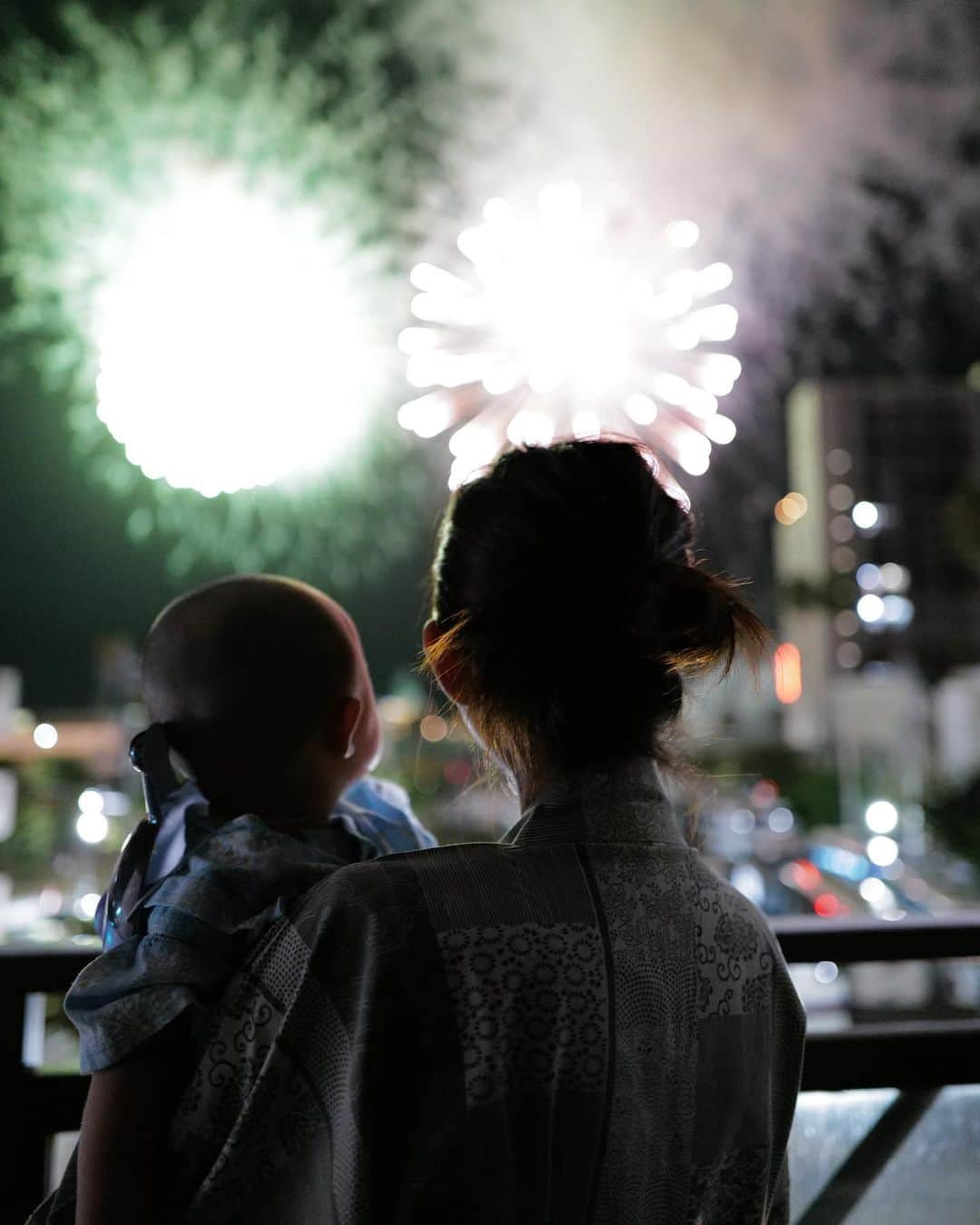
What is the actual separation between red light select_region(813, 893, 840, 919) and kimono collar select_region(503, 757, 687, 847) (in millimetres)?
7489

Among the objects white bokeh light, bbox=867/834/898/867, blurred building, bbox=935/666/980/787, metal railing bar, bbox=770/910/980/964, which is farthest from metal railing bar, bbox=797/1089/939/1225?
blurred building, bbox=935/666/980/787

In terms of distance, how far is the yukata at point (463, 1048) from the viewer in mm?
623

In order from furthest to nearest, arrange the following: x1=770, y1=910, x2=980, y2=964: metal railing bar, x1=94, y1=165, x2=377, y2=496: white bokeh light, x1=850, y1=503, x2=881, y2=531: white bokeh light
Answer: x1=850, y1=503, x2=881, y2=531: white bokeh light < x1=94, y1=165, x2=377, y2=496: white bokeh light < x1=770, y1=910, x2=980, y2=964: metal railing bar

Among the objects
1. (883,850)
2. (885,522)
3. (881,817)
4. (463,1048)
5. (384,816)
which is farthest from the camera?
(885,522)

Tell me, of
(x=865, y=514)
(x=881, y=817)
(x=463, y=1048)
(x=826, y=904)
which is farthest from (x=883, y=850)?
(x=865, y=514)

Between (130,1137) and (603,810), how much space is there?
331 millimetres

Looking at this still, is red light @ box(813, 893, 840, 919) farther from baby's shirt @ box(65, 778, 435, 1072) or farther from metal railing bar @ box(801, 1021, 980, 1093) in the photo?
baby's shirt @ box(65, 778, 435, 1072)

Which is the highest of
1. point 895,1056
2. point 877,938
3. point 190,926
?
point 190,926

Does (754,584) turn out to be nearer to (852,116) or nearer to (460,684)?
(460,684)

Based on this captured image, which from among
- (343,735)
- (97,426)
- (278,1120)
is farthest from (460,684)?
(97,426)

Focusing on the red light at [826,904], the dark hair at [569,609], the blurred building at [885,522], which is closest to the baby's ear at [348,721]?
the dark hair at [569,609]

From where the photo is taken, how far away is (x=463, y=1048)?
63 centimetres

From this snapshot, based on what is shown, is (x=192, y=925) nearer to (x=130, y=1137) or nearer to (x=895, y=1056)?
(x=130, y=1137)

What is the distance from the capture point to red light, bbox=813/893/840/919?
26.0ft
